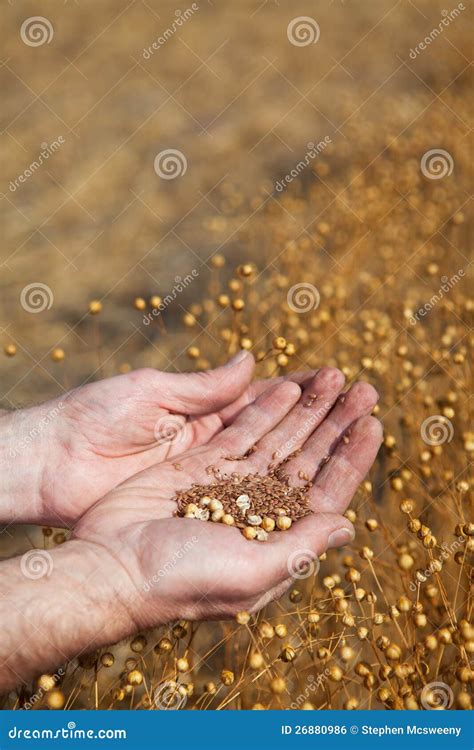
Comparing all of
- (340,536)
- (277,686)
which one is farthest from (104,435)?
(277,686)

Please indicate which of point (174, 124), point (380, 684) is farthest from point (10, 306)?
point (380, 684)

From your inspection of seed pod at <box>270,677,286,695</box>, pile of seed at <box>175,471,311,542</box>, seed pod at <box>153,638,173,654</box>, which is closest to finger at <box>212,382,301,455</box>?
pile of seed at <box>175,471,311,542</box>

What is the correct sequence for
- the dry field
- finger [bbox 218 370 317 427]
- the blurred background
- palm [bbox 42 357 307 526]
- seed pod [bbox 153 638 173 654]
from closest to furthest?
1. seed pod [bbox 153 638 173 654]
2. palm [bbox 42 357 307 526]
3. finger [bbox 218 370 317 427]
4. the dry field
5. the blurred background

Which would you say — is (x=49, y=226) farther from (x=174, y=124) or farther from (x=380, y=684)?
(x=380, y=684)

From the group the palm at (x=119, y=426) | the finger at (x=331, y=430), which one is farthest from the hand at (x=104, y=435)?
the finger at (x=331, y=430)

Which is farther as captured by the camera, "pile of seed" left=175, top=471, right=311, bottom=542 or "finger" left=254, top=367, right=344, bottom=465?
"finger" left=254, top=367, right=344, bottom=465

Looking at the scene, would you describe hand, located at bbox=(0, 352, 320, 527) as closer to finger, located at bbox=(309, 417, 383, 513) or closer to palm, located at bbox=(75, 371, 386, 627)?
palm, located at bbox=(75, 371, 386, 627)

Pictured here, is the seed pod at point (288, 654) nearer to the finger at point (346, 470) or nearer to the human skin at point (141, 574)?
the human skin at point (141, 574)
